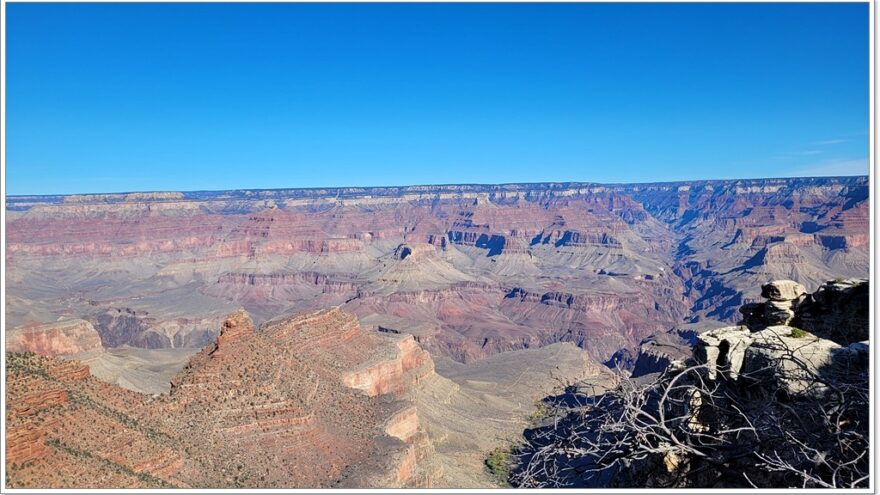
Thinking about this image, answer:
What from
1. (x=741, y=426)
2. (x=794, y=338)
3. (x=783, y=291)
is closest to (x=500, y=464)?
(x=783, y=291)

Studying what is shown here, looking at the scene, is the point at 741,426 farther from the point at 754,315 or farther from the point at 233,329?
the point at 233,329

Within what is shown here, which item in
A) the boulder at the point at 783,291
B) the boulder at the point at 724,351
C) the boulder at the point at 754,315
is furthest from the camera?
the boulder at the point at 754,315

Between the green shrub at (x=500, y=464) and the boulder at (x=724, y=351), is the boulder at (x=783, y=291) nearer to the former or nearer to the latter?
the boulder at (x=724, y=351)

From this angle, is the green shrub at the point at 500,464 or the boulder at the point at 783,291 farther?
the green shrub at the point at 500,464

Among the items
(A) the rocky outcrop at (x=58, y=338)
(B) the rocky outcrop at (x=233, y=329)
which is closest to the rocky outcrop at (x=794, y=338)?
(B) the rocky outcrop at (x=233, y=329)

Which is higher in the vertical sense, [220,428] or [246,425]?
[220,428]

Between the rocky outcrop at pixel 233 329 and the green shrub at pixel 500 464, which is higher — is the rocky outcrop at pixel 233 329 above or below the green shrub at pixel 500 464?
above

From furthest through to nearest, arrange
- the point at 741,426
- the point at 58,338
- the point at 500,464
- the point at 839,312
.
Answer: the point at 58,338
the point at 500,464
the point at 839,312
the point at 741,426

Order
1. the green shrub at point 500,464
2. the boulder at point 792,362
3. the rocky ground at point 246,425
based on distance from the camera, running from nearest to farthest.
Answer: the boulder at point 792,362 → the rocky ground at point 246,425 → the green shrub at point 500,464

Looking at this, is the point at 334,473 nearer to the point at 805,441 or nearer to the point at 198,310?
the point at 805,441
